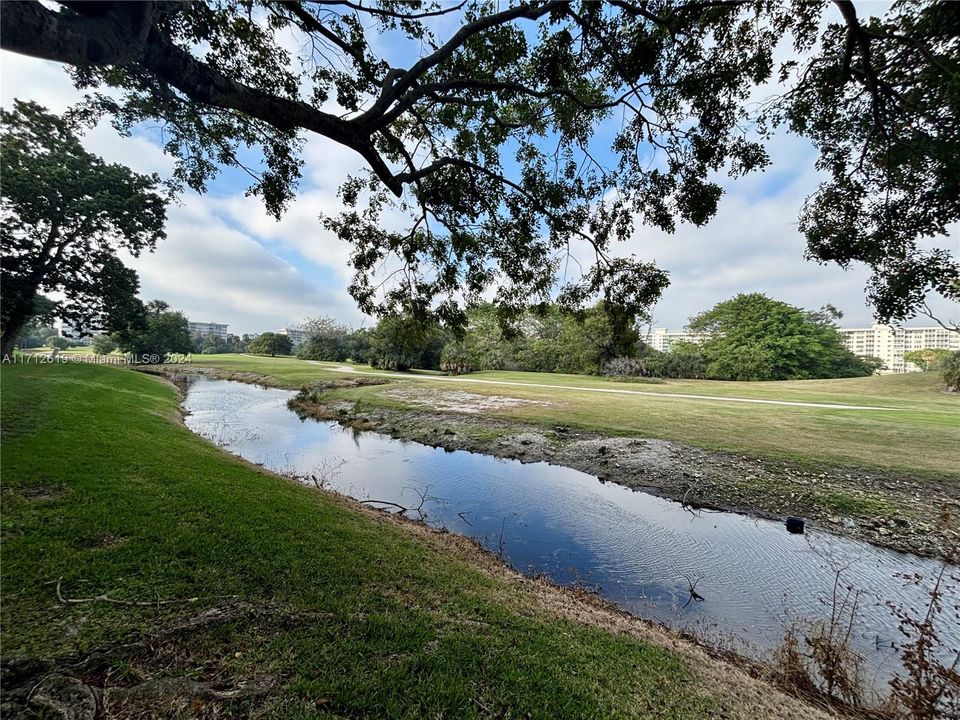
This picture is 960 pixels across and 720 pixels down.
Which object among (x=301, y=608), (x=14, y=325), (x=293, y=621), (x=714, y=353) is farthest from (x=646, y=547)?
(x=714, y=353)

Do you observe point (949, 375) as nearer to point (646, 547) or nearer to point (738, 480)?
point (738, 480)

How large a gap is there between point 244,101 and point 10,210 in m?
21.5

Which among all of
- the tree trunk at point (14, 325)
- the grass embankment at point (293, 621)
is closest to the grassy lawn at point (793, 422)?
the grass embankment at point (293, 621)

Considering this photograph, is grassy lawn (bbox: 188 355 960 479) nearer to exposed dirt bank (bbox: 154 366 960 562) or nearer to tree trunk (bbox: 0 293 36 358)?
exposed dirt bank (bbox: 154 366 960 562)

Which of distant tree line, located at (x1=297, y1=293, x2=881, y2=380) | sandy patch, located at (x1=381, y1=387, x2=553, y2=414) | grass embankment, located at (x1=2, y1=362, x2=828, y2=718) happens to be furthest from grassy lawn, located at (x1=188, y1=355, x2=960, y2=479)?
distant tree line, located at (x1=297, y1=293, x2=881, y2=380)

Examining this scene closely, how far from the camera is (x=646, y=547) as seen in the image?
281 inches

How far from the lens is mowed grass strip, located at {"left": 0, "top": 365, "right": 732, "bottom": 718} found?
8.72 ft

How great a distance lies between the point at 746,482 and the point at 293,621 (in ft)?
35.6

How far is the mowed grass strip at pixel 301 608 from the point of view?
266 cm

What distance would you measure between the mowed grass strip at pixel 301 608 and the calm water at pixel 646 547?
202cm

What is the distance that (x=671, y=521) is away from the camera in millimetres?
8234

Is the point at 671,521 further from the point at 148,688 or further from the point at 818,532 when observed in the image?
the point at 148,688

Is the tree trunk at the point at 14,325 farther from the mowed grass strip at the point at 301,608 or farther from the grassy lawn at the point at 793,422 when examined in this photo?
the mowed grass strip at the point at 301,608

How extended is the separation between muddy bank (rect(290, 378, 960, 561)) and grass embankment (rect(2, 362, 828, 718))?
16.7 feet
